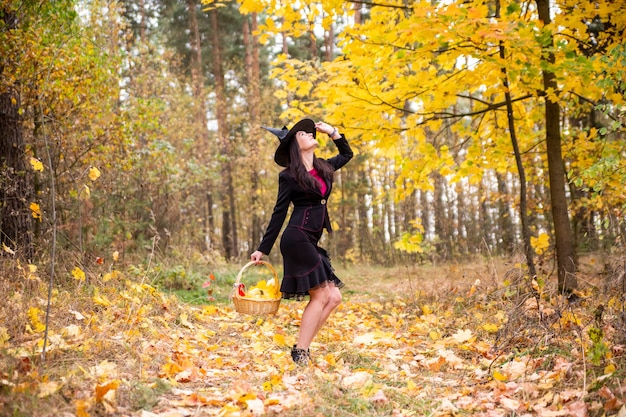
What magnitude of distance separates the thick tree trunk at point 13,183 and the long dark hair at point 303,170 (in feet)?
11.8

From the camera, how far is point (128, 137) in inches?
326

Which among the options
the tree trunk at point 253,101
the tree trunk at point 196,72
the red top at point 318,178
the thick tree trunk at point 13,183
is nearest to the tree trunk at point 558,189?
the red top at point 318,178

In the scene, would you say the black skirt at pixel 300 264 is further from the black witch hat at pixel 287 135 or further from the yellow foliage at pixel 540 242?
the yellow foliage at pixel 540 242

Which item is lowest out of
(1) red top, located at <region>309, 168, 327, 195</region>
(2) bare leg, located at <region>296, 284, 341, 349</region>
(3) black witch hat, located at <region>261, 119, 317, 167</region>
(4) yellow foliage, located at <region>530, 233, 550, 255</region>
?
(2) bare leg, located at <region>296, 284, 341, 349</region>

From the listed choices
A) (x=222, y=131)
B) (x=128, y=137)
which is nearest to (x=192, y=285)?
(x=128, y=137)

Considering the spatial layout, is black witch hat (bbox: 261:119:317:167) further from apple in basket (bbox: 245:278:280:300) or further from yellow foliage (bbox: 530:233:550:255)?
yellow foliage (bbox: 530:233:550:255)

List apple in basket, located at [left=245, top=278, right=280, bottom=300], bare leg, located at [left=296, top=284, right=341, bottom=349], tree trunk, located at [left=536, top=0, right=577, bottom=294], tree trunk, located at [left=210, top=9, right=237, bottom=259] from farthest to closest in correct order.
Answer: tree trunk, located at [left=210, top=9, right=237, bottom=259] < tree trunk, located at [left=536, top=0, right=577, bottom=294] < apple in basket, located at [left=245, top=278, right=280, bottom=300] < bare leg, located at [left=296, top=284, right=341, bottom=349]

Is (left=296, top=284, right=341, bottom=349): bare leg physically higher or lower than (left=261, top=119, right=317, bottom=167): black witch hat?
lower

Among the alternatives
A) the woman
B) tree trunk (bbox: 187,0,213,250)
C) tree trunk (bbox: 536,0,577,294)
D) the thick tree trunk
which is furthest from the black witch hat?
tree trunk (bbox: 187,0,213,250)

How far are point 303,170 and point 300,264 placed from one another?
756 mm

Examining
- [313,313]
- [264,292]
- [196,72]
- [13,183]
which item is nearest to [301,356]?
[313,313]

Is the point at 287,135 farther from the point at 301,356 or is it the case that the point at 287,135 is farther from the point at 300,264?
the point at 301,356

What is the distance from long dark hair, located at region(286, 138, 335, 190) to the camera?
430 cm

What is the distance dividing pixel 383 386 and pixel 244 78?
800 inches
